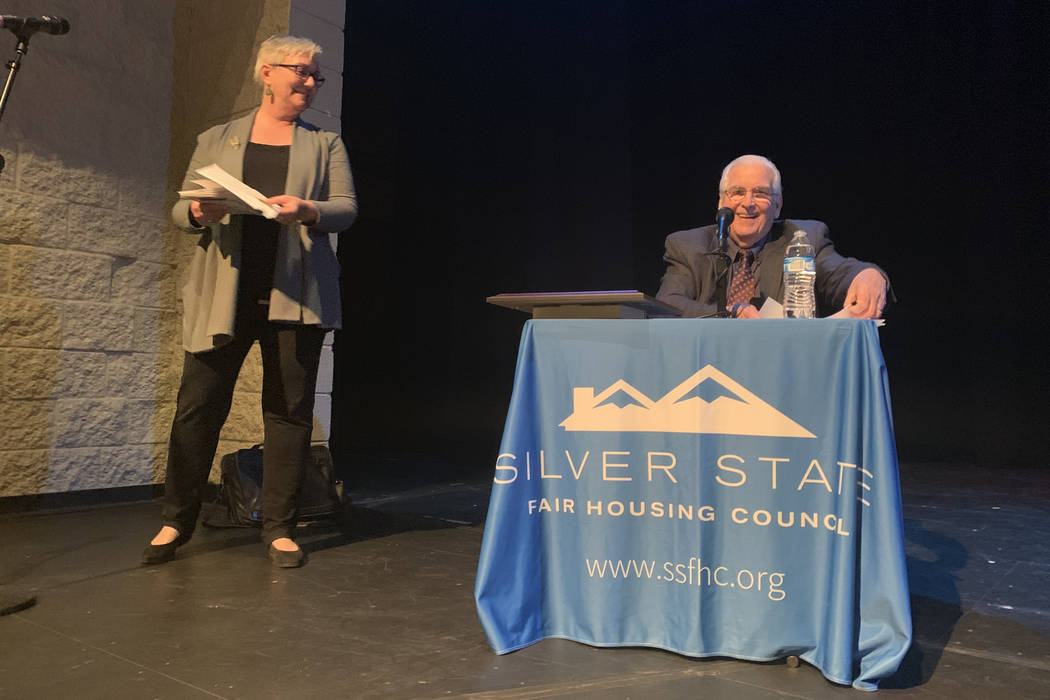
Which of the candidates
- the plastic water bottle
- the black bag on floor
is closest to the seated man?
the plastic water bottle

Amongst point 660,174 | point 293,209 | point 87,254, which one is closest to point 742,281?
point 293,209

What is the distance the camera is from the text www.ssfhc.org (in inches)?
57.7

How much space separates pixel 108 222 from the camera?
318cm

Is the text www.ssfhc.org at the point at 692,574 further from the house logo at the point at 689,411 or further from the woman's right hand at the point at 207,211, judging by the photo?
the woman's right hand at the point at 207,211

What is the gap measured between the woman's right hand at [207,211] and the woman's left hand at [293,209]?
16 centimetres

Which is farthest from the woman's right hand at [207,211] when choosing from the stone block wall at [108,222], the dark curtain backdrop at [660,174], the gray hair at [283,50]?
the dark curtain backdrop at [660,174]

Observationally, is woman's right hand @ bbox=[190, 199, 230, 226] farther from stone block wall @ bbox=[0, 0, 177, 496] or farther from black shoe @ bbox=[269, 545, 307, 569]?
stone block wall @ bbox=[0, 0, 177, 496]

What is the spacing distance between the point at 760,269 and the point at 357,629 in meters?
1.32

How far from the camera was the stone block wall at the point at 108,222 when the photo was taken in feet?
9.55

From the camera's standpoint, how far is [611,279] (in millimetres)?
5680

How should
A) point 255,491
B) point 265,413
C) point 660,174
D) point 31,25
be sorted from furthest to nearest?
point 660,174 → point 255,491 → point 265,413 → point 31,25

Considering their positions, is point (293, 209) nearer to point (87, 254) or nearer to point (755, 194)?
point (755, 194)

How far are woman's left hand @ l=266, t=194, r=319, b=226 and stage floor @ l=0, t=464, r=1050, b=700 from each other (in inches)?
37.8

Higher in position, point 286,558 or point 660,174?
point 660,174
